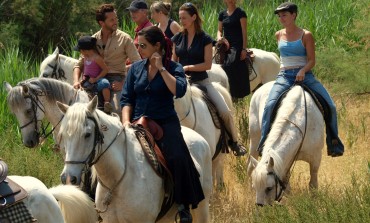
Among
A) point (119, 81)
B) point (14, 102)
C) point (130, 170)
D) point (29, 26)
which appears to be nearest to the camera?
point (130, 170)

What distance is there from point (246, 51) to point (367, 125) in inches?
96.4

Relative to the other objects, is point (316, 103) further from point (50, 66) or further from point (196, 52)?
point (50, 66)

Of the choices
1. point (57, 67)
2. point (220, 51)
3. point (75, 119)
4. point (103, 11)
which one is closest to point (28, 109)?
point (103, 11)

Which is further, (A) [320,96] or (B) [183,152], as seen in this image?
(A) [320,96]

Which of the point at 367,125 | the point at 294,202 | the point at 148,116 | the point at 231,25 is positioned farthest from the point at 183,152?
the point at 367,125

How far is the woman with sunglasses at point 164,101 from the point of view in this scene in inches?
302

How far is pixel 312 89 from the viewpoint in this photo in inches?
418

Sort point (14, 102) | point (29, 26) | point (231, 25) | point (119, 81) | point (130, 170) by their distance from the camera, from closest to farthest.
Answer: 1. point (130, 170)
2. point (14, 102)
3. point (119, 81)
4. point (231, 25)
5. point (29, 26)

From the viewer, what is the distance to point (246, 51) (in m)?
15.2

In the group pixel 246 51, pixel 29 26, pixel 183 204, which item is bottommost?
pixel 29 26

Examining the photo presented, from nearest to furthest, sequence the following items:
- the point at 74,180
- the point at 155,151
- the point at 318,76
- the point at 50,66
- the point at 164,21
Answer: the point at 74,180
the point at 155,151
the point at 50,66
the point at 164,21
the point at 318,76

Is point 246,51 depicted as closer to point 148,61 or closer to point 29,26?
point 148,61

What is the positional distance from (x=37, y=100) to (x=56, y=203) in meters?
3.70

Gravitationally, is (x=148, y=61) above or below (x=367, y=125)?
above
